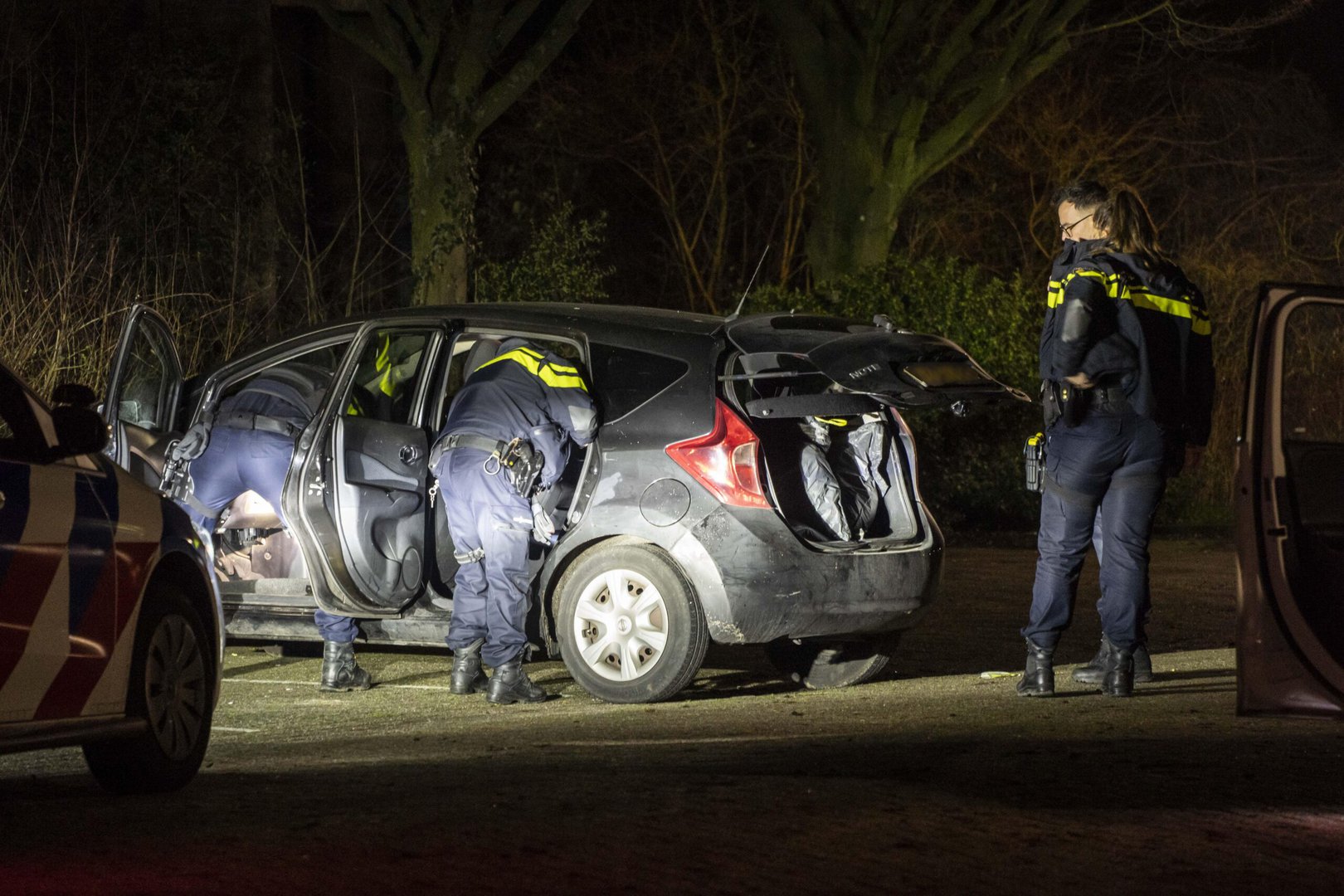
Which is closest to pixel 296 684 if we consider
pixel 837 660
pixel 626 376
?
pixel 626 376

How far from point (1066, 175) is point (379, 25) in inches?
421

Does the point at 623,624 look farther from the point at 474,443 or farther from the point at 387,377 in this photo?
the point at 387,377

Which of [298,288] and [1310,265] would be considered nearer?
[298,288]

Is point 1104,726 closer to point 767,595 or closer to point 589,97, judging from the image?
point 767,595

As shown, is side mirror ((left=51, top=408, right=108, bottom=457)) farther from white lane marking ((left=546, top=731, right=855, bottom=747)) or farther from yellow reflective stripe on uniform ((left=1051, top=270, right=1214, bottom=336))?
yellow reflective stripe on uniform ((left=1051, top=270, right=1214, bottom=336))

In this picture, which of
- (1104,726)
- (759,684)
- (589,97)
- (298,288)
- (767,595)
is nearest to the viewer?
(1104,726)

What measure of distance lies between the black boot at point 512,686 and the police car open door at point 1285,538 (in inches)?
133

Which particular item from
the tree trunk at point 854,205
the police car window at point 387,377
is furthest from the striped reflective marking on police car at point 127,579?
the tree trunk at point 854,205

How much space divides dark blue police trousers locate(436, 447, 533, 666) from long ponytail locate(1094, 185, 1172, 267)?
2647 millimetres

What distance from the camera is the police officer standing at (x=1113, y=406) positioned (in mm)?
8383

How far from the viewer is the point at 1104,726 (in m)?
7.77

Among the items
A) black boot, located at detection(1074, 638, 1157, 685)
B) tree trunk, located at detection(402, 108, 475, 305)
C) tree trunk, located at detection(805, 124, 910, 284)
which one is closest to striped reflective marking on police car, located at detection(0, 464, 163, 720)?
black boot, located at detection(1074, 638, 1157, 685)

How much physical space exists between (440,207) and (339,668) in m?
10.8

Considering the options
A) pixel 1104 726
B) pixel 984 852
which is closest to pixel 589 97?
pixel 1104 726
